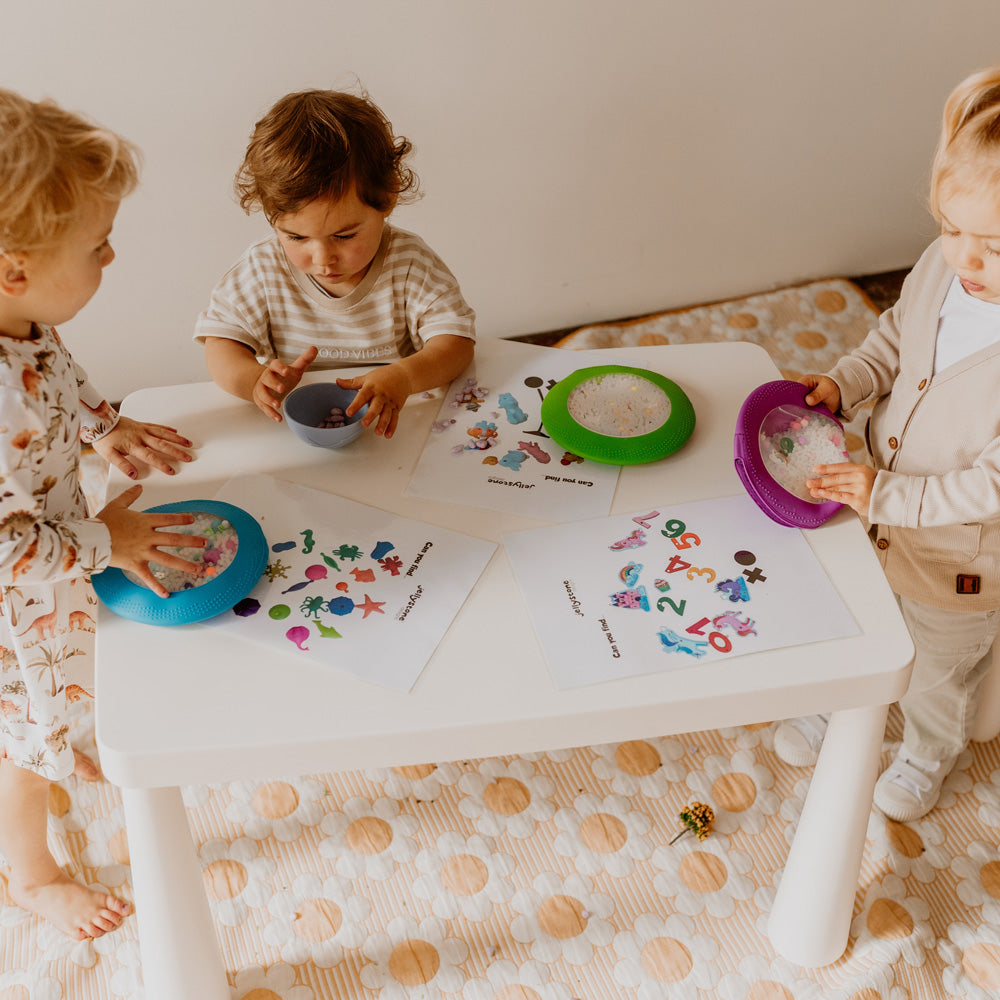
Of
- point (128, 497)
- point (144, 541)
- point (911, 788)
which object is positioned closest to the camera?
point (144, 541)

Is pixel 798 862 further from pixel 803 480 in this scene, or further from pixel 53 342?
pixel 53 342

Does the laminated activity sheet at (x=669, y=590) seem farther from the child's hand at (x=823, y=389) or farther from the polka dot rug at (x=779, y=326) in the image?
the polka dot rug at (x=779, y=326)

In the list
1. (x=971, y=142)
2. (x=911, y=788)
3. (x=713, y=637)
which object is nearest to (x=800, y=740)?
(x=911, y=788)

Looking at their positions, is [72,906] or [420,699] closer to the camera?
[420,699]

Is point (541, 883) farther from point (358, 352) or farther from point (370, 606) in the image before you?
point (358, 352)

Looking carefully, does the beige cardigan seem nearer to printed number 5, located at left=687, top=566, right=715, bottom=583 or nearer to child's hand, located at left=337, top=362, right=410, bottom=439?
printed number 5, located at left=687, top=566, right=715, bottom=583

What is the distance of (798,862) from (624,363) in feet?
2.05

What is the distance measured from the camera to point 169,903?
101 centimetres

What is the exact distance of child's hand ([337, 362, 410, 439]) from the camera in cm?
111

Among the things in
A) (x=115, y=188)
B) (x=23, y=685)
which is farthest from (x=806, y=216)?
(x=23, y=685)

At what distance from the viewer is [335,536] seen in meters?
1.01

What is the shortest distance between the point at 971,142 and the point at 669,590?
514 millimetres

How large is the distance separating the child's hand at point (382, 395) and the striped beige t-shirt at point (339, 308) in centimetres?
12

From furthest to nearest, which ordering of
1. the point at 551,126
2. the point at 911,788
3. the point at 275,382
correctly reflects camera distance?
1. the point at 551,126
2. the point at 911,788
3. the point at 275,382
